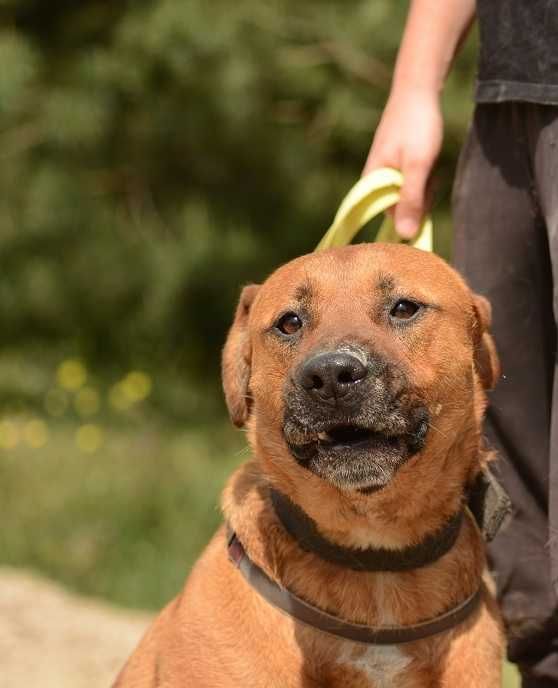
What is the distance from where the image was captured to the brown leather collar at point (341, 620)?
9.73ft

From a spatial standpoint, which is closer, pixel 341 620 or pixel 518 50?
pixel 341 620

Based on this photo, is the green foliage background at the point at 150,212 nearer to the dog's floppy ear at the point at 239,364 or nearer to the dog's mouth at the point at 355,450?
the dog's floppy ear at the point at 239,364

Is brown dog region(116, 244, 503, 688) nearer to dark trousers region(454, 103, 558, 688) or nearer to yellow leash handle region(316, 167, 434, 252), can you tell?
dark trousers region(454, 103, 558, 688)

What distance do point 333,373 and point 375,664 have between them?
694mm

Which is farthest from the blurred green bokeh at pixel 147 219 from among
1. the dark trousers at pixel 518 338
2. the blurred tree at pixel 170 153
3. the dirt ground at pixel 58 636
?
the dark trousers at pixel 518 338

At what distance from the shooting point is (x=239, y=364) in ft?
11.2

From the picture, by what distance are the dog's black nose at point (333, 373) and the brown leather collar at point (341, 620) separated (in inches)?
19.9

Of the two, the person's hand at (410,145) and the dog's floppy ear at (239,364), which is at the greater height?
the person's hand at (410,145)

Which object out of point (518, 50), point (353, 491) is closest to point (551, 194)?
point (518, 50)

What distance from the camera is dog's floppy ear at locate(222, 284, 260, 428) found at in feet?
11.0

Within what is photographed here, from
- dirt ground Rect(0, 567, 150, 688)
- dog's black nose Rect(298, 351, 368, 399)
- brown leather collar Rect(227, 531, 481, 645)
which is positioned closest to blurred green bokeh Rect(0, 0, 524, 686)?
dirt ground Rect(0, 567, 150, 688)

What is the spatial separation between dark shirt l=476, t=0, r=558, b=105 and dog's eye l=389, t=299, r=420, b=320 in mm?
565

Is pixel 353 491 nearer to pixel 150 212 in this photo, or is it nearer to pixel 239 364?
pixel 239 364

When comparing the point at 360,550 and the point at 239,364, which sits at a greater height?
the point at 239,364
